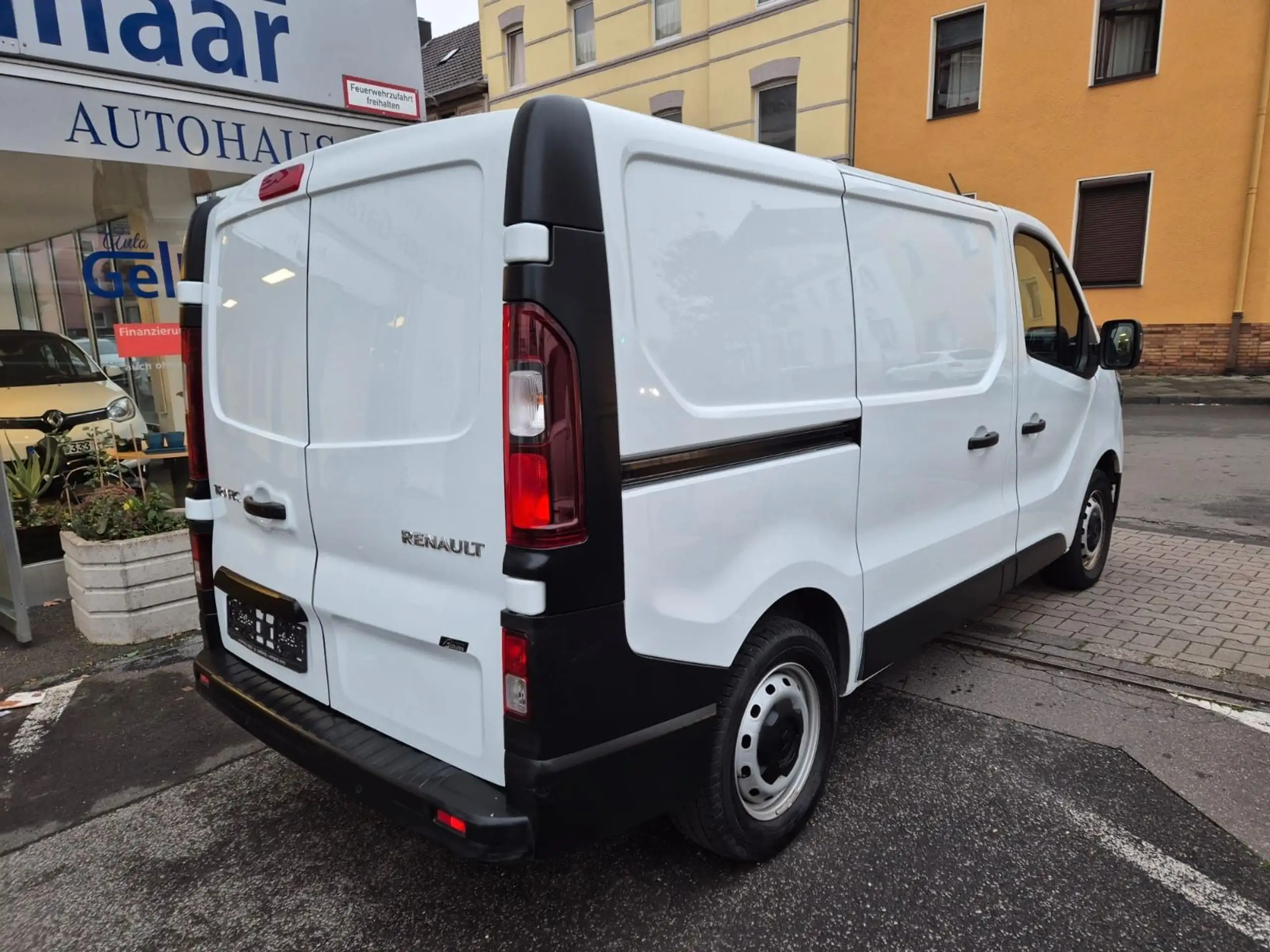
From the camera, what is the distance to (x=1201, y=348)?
13562 mm

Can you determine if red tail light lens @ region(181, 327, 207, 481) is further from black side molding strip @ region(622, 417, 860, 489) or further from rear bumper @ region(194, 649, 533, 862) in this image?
black side molding strip @ region(622, 417, 860, 489)

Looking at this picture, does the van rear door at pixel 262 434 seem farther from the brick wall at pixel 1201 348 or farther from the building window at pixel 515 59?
the building window at pixel 515 59

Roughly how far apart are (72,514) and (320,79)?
11.0 ft

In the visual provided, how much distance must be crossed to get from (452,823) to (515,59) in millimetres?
21285

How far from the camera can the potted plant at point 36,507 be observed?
507 cm

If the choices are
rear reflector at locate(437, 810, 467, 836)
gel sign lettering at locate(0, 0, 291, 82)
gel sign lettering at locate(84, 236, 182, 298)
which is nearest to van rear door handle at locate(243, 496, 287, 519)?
rear reflector at locate(437, 810, 467, 836)

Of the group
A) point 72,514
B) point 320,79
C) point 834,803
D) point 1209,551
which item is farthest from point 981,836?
point 320,79

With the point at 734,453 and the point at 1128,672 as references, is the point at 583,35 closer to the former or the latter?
the point at 1128,672

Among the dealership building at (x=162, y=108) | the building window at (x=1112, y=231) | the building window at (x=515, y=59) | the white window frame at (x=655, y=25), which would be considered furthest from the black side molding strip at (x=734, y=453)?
the building window at (x=515, y=59)

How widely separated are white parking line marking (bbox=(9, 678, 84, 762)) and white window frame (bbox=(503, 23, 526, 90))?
1892cm

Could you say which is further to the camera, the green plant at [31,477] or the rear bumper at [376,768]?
the green plant at [31,477]

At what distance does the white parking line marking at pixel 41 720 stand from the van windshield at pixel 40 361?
3916 millimetres

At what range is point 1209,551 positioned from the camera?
562 centimetres

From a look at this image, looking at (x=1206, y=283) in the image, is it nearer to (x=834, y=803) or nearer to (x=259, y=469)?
(x=834, y=803)
